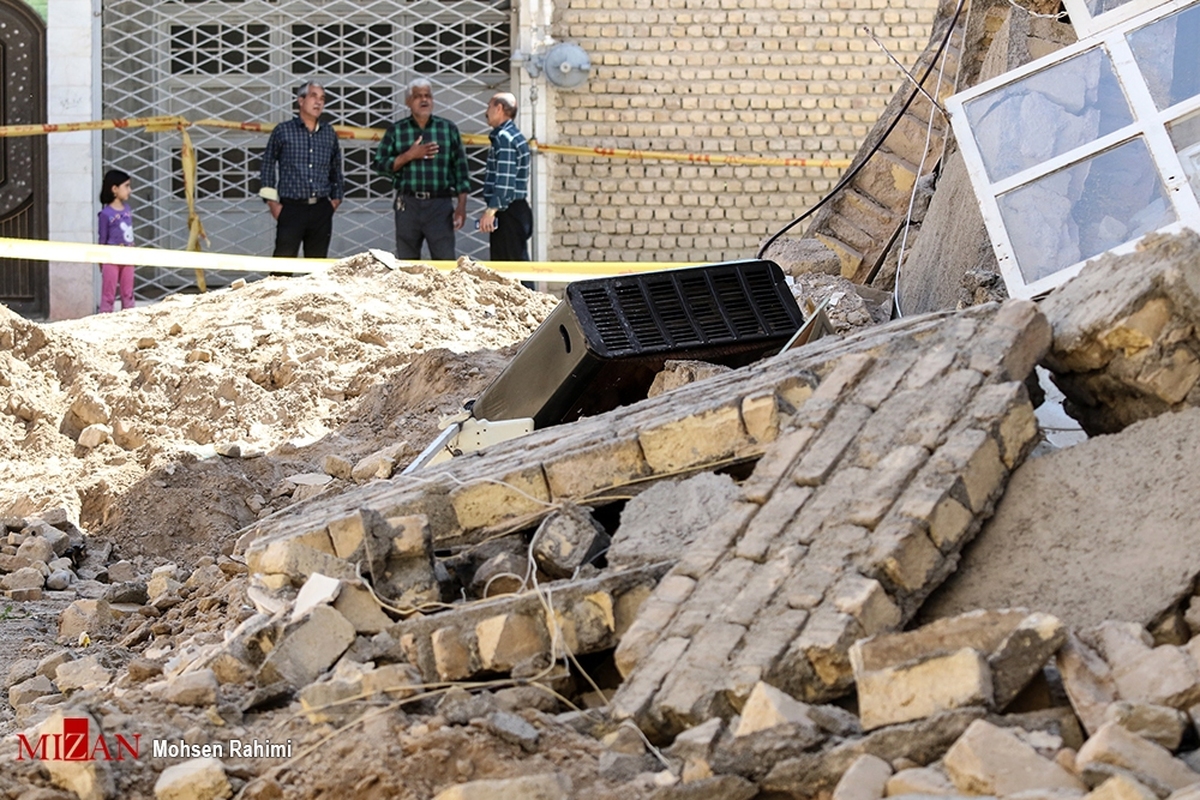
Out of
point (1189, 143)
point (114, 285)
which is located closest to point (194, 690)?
point (1189, 143)

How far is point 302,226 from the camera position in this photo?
11312 millimetres

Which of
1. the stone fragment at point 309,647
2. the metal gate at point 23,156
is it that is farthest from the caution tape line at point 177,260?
the stone fragment at point 309,647

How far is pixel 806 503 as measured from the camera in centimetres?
372

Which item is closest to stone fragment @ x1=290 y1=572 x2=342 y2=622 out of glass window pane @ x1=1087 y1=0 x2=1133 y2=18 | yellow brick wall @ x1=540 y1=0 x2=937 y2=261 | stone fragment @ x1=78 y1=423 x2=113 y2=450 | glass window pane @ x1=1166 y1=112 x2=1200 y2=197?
glass window pane @ x1=1166 y1=112 x2=1200 y2=197

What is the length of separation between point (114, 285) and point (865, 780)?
31.0 feet

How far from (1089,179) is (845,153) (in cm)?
868

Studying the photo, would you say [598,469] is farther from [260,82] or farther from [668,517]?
[260,82]

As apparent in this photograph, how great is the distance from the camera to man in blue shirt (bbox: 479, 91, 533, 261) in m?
11.0

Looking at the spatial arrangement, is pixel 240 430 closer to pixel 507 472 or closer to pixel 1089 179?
pixel 507 472

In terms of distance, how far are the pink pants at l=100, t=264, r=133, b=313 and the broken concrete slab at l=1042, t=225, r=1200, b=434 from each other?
8444 millimetres

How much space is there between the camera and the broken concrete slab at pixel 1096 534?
3.40 metres

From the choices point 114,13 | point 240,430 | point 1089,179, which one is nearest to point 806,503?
point 1089,179

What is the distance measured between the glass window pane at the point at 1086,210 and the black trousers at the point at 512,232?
6546 millimetres

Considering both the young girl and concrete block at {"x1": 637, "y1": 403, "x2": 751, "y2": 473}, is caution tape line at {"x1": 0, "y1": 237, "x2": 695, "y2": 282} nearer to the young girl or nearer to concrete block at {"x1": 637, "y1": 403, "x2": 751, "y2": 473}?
the young girl
